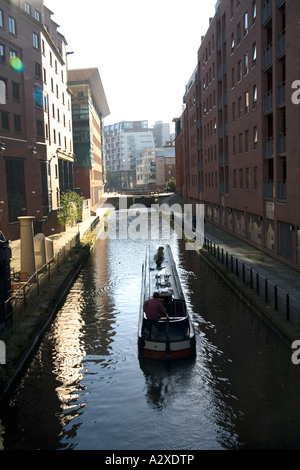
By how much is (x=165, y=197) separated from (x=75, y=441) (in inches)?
3678

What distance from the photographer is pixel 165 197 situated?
4043 inches

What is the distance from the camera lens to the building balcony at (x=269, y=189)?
29.2m

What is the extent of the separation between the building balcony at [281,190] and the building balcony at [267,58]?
7.65m

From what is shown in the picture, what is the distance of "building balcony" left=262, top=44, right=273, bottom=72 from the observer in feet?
95.0

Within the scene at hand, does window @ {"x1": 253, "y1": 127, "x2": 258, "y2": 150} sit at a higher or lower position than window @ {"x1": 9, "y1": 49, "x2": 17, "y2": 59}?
lower

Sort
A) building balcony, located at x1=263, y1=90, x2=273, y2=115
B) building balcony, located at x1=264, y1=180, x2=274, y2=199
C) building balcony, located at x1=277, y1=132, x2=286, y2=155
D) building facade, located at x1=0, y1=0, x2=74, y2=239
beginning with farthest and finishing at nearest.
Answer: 1. building facade, located at x1=0, y1=0, x2=74, y2=239
2. building balcony, located at x1=264, y1=180, x2=274, y2=199
3. building balcony, located at x1=263, y1=90, x2=273, y2=115
4. building balcony, located at x1=277, y1=132, x2=286, y2=155

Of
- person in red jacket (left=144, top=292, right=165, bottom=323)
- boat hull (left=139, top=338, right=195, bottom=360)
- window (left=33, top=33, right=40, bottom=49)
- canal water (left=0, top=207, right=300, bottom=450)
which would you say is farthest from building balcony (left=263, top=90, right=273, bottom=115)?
window (left=33, top=33, right=40, bottom=49)

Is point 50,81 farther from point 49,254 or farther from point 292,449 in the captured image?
point 292,449

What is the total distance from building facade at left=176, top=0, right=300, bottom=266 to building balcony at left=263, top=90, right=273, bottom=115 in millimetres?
24

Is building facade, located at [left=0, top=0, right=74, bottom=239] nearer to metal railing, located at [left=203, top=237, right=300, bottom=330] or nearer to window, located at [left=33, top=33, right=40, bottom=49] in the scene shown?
window, located at [left=33, top=33, right=40, bottom=49]

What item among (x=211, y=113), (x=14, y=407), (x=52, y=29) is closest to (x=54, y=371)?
(x=14, y=407)

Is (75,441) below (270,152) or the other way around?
below

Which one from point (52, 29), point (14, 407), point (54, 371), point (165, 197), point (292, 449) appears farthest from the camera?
point (165, 197)

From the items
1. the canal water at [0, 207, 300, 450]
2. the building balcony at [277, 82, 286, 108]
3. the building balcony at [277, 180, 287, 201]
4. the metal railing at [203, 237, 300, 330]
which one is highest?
the building balcony at [277, 82, 286, 108]
